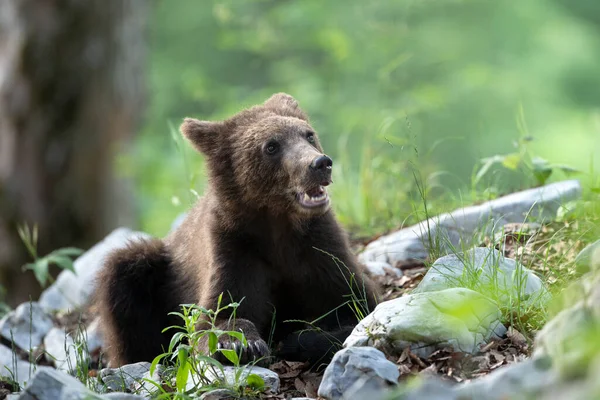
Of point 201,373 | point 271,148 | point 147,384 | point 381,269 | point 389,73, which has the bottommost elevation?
point 381,269

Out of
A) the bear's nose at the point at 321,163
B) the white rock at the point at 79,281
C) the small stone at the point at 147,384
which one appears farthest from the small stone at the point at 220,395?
the white rock at the point at 79,281

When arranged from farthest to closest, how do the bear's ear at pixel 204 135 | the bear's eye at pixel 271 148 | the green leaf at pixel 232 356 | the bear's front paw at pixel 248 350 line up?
the bear's ear at pixel 204 135 → the bear's eye at pixel 271 148 → the bear's front paw at pixel 248 350 → the green leaf at pixel 232 356

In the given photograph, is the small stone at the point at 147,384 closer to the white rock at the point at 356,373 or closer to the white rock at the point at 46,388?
the white rock at the point at 46,388

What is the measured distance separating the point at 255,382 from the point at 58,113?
672 cm

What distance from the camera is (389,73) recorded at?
11.1 m

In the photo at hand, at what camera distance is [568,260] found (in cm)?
497

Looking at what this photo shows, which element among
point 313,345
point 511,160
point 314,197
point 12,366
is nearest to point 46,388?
point 313,345

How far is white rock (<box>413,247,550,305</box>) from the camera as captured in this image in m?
4.21

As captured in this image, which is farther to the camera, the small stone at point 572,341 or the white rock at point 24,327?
the white rock at point 24,327

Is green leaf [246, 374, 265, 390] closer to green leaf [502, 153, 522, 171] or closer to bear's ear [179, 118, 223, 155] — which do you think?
bear's ear [179, 118, 223, 155]

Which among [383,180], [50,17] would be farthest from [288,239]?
[50,17]

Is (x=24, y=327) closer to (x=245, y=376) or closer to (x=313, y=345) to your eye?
(x=313, y=345)

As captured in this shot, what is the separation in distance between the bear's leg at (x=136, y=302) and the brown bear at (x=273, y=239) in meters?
0.09

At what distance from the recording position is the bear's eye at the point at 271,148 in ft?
17.4
